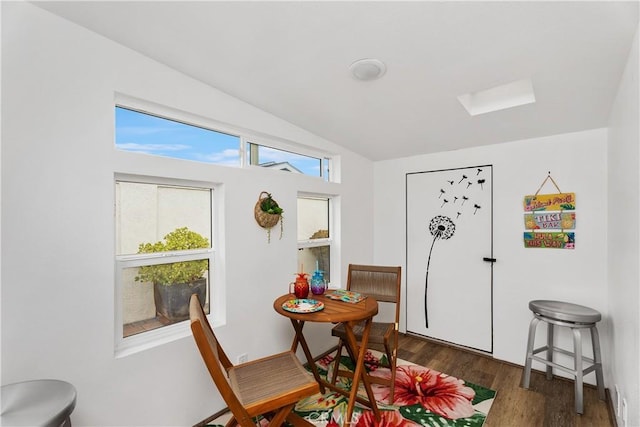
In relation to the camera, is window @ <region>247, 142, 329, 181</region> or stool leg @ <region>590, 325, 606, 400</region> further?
window @ <region>247, 142, 329, 181</region>

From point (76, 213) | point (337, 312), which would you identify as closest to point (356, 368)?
point (337, 312)

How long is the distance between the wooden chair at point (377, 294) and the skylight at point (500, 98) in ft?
5.19

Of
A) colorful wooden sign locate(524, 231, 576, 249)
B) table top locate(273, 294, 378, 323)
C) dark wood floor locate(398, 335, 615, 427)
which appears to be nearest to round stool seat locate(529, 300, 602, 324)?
colorful wooden sign locate(524, 231, 576, 249)

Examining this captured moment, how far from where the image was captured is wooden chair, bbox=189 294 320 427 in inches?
52.4

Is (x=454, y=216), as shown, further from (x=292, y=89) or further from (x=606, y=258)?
(x=292, y=89)

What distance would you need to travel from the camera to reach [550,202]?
8.80 ft

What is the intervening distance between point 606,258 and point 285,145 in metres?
3.02

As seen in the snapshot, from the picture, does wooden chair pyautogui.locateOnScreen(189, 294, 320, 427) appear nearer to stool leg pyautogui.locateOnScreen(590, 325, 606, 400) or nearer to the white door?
the white door

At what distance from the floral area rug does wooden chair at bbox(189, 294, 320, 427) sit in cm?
39

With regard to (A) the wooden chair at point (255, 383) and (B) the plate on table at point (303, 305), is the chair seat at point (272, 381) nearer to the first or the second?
(A) the wooden chair at point (255, 383)

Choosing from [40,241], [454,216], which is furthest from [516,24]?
[40,241]

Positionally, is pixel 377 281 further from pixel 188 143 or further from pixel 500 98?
pixel 188 143

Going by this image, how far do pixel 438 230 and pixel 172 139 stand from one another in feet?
9.52

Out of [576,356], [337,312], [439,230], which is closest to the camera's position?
[337,312]
